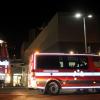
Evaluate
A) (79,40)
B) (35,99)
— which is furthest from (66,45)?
(35,99)

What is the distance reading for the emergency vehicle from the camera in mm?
21234

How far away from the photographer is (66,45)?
51156 mm

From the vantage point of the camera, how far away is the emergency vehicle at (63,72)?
21234mm

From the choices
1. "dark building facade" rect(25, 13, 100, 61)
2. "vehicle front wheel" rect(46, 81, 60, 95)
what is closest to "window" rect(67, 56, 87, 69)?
"vehicle front wheel" rect(46, 81, 60, 95)

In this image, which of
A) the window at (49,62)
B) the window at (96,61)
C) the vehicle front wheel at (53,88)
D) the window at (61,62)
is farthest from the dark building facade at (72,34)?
the vehicle front wheel at (53,88)

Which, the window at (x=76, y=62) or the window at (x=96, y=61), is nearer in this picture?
the window at (x=76, y=62)

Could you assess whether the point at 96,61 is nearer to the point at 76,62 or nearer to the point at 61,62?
the point at 76,62

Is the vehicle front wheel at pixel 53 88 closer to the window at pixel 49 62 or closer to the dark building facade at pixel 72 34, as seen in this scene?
the window at pixel 49 62

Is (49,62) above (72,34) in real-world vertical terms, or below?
below

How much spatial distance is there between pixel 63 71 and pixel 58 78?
0.47 meters

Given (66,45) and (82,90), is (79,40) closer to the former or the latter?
Answer: (66,45)

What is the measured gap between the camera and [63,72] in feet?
70.4

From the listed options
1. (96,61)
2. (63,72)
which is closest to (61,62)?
(63,72)

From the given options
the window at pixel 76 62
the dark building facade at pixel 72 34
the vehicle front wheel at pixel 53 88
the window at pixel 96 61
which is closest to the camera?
the vehicle front wheel at pixel 53 88
